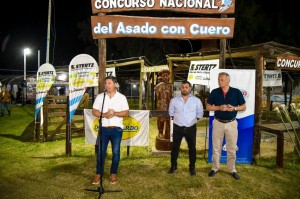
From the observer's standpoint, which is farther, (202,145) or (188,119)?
(202,145)

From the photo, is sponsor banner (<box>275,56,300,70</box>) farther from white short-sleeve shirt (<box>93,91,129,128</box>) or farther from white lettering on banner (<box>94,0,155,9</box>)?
white short-sleeve shirt (<box>93,91,129,128</box>)

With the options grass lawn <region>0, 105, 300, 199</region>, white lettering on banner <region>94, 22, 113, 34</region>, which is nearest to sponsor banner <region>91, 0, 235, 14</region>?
white lettering on banner <region>94, 22, 113, 34</region>

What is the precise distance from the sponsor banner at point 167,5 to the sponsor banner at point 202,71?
297cm

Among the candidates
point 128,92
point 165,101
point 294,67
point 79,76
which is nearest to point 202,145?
point 165,101

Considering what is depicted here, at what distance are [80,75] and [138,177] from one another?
11.4 ft

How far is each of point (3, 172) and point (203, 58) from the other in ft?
27.6

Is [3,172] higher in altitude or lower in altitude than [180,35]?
lower

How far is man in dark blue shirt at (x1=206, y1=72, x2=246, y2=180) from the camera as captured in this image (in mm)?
5800

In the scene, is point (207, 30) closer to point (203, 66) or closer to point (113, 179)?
point (203, 66)

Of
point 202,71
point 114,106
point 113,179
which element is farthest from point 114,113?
point 202,71

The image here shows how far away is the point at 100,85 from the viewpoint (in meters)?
7.03

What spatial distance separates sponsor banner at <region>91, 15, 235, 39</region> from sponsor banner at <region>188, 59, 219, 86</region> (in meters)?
2.86

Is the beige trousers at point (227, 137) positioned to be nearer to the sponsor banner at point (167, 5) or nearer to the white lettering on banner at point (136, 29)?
the white lettering on banner at point (136, 29)

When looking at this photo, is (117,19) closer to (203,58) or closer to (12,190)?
(12,190)
